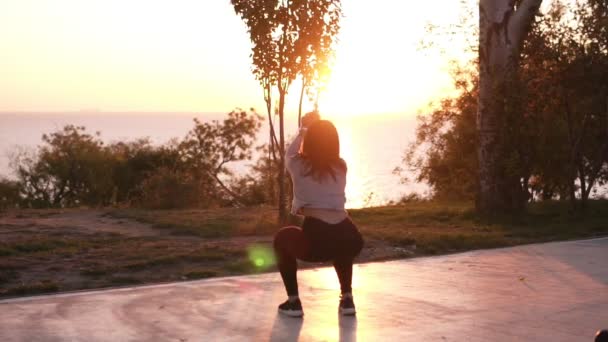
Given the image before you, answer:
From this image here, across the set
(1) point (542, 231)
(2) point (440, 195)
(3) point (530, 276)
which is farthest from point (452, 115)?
(3) point (530, 276)

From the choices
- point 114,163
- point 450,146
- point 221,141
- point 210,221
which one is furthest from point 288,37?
point 221,141

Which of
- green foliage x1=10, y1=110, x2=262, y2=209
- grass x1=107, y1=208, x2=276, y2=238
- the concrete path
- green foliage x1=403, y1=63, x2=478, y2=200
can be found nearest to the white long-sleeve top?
the concrete path

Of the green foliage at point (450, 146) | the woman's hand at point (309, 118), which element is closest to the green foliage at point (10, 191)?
the green foliage at point (450, 146)

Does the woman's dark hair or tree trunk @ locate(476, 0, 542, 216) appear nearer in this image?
the woman's dark hair

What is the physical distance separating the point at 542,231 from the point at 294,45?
14.4 feet

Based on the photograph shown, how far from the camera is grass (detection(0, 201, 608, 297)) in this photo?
927cm

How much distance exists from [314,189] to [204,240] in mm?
5670

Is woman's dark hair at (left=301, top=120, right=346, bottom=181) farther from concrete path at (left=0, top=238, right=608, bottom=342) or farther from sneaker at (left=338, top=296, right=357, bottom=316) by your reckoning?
concrete path at (left=0, top=238, right=608, bottom=342)

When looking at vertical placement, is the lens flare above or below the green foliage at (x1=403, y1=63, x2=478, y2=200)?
below

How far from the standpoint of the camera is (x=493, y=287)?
8688 millimetres

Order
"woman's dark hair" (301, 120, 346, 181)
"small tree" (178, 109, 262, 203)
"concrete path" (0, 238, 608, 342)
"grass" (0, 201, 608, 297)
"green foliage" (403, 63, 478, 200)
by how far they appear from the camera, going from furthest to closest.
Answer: "small tree" (178, 109, 262, 203), "green foliage" (403, 63, 478, 200), "grass" (0, 201, 608, 297), "woman's dark hair" (301, 120, 346, 181), "concrete path" (0, 238, 608, 342)

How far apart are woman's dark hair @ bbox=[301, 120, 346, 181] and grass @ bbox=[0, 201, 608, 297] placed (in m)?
2.51

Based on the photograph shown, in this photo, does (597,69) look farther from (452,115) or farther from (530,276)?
(452,115)

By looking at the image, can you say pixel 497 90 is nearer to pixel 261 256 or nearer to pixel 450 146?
pixel 261 256
